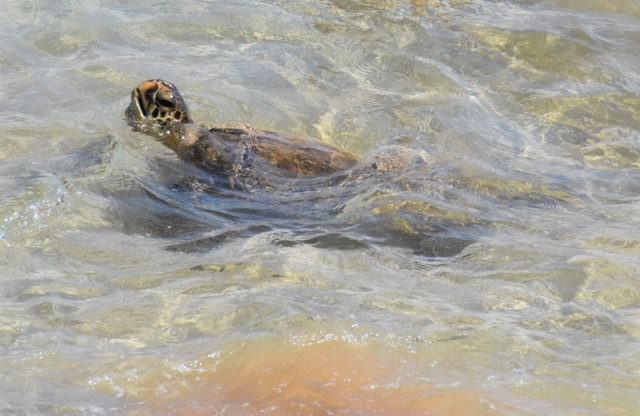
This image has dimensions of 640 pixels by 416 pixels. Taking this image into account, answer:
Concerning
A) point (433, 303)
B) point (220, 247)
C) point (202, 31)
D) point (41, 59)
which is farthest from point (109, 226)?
point (202, 31)

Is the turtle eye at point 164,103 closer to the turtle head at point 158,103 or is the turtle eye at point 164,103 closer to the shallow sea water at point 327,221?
the turtle head at point 158,103

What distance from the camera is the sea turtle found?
4277 millimetres

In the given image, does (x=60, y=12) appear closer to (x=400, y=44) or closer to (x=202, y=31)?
(x=202, y=31)

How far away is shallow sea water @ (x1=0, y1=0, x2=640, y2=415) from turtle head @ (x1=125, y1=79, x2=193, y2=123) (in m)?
0.21

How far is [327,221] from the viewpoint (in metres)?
3.90

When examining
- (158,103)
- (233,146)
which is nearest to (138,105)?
(158,103)

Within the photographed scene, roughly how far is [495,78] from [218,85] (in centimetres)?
216

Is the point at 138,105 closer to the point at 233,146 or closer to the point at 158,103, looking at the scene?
the point at 158,103

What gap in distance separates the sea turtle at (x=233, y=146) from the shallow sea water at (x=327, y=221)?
111mm

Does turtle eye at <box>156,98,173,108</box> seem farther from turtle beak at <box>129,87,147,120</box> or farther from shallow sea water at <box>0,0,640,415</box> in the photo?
shallow sea water at <box>0,0,640,415</box>

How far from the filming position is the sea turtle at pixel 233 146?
428 cm

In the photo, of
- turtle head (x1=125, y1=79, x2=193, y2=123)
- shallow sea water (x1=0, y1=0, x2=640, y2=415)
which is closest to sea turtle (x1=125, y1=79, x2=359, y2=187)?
turtle head (x1=125, y1=79, x2=193, y2=123)

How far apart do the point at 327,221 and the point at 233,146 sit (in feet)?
2.58

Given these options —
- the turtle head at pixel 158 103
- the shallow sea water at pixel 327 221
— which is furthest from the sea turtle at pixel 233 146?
the shallow sea water at pixel 327 221
